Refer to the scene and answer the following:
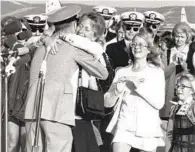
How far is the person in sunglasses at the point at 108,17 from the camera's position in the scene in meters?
7.68

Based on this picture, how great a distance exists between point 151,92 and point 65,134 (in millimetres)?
823

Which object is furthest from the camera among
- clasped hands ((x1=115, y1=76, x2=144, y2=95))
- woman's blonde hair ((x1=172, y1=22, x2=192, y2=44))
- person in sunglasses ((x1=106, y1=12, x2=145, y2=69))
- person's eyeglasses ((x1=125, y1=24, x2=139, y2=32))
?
person's eyeglasses ((x1=125, y1=24, x2=139, y2=32))

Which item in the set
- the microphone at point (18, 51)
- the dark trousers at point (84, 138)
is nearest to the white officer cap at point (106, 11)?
the microphone at point (18, 51)

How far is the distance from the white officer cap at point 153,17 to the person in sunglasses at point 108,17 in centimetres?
31

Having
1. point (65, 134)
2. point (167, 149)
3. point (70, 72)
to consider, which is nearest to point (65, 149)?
point (65, 134)

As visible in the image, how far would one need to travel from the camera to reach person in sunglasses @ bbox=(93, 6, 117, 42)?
7.68m

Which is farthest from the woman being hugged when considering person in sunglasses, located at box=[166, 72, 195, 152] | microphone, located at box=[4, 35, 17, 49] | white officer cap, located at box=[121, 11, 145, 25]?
microphone, located at box=[4, 35, 17, 49]

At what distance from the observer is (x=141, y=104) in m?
6.77

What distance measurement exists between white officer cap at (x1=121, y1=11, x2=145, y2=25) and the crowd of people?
0.01 metres

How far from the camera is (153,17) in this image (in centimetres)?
773

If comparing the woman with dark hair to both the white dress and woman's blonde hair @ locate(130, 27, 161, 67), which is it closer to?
woman's blonde hair @ locate(130, 27, 161, 67)

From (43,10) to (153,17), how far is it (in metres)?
1.04

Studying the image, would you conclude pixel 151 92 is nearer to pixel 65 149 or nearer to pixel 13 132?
pixel 65 149

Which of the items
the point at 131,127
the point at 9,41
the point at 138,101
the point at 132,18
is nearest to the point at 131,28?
the point at 132,18
